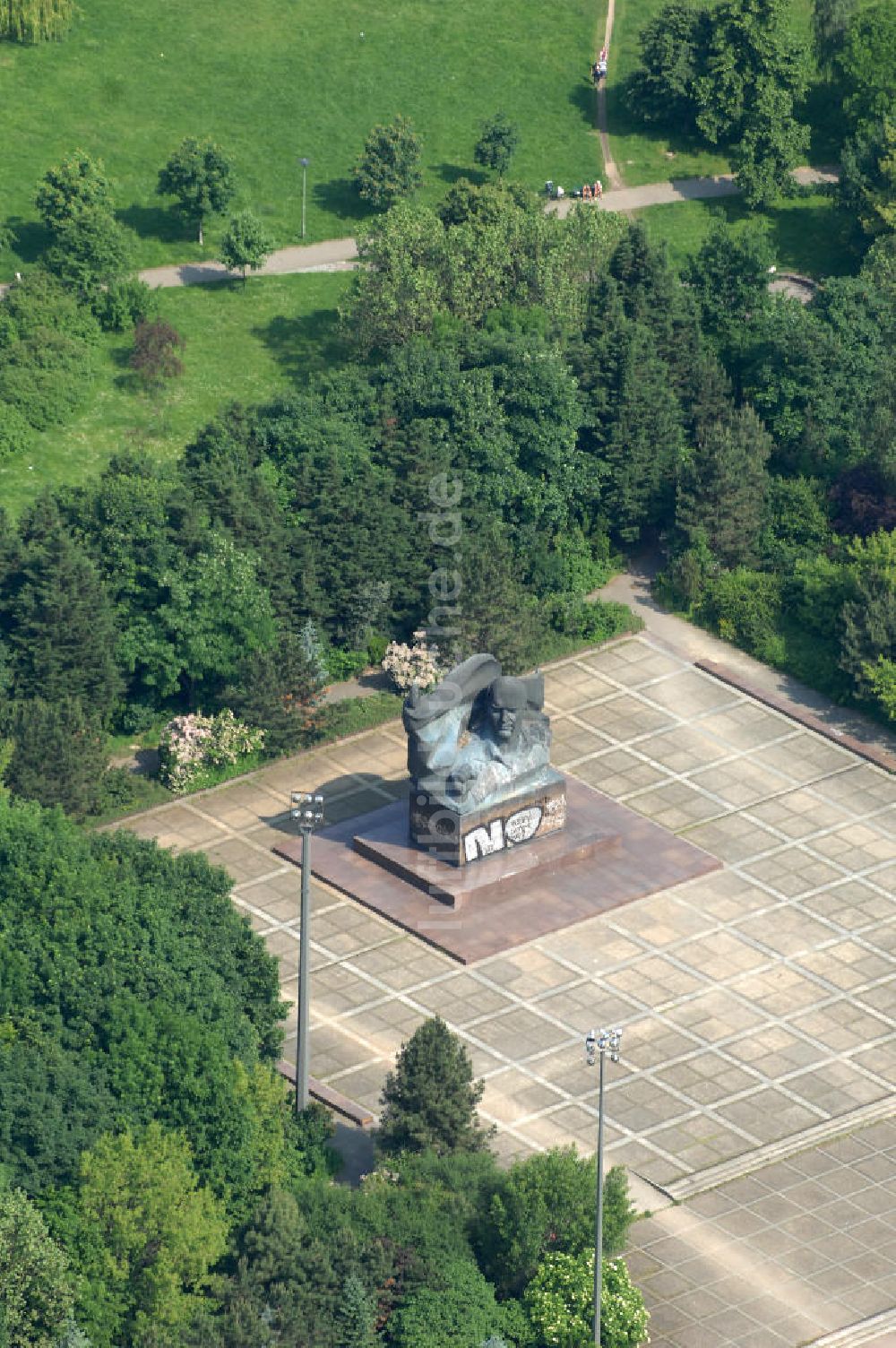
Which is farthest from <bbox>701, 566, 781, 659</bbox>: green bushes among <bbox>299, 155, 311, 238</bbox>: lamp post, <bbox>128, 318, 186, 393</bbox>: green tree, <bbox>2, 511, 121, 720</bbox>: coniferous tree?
<bbox>299, 155, 311, 238</bbox>: lamp post

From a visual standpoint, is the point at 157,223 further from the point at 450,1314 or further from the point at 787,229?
the point at 450,1314

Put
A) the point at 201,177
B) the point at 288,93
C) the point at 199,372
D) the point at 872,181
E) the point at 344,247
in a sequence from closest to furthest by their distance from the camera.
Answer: the point at 199,372 → the point at 201,177 → the point at 344,247 → the point at 872,181 → the point at 288,93

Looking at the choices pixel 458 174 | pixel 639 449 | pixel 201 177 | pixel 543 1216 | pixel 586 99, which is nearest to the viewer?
pixel 543 1216

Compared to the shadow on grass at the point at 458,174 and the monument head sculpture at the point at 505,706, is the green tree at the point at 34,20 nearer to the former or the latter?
the shadow on grass at the point at 458,174

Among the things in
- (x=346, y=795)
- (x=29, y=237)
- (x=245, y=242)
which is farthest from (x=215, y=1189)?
(x=29, y=237)

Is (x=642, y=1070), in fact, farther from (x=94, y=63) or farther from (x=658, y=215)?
(x=94, y=63)

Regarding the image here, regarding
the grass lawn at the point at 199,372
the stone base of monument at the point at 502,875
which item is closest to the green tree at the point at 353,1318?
the stone base of monument at the point at 502,875

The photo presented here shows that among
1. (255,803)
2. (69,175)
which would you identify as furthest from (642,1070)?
(69,175)
